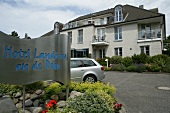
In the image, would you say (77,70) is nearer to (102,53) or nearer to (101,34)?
(102,53)

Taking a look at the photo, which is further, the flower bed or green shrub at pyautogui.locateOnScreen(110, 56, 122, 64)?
green shrub at pyautogui.locateOnScreen(110, 56, 122, 64)

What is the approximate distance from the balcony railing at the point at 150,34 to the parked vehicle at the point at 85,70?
48.8 feet

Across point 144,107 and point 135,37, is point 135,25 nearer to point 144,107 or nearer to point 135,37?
point 135,37

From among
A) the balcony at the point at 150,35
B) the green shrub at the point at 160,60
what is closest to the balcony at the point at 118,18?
the balcony at the point at 150,35

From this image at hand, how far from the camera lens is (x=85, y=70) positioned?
26.5 ft

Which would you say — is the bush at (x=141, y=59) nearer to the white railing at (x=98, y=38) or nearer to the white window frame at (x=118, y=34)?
the white window frame at (x=118, y=34)

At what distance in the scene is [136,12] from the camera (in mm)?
22906

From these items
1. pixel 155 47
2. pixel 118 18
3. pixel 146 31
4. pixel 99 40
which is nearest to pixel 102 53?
pixel 99 40

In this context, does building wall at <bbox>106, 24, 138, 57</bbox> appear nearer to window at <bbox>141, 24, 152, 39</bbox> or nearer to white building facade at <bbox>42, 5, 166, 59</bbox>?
white building facade at <bbox>42, 5, 166, 59</bbox>

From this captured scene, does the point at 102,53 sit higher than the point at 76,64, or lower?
higher

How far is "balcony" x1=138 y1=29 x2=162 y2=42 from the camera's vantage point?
19.5 metres

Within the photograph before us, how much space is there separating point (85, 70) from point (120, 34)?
52.7 feet

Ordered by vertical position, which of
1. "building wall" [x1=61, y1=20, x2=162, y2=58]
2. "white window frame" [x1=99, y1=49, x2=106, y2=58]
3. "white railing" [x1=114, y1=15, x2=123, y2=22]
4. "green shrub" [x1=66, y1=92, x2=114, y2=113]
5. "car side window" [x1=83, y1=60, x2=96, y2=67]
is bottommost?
"green shrub" [x1=66, y1=92, x2=114, y2=113]

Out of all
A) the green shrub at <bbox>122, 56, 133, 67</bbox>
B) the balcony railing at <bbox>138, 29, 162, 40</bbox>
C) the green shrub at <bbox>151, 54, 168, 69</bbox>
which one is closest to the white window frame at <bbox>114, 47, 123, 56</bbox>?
the balcony railing at <bbox>138, 29, 162, 40</bbox>
